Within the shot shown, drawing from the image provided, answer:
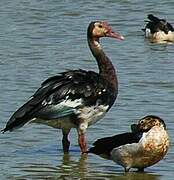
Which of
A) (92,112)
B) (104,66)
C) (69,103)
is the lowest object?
(92,112)

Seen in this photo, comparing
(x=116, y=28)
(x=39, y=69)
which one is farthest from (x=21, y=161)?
(x=116, y=28)

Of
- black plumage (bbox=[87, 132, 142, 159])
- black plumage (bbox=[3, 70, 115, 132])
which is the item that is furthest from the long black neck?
black plumage (bbox=[87, 132, 142, 159])

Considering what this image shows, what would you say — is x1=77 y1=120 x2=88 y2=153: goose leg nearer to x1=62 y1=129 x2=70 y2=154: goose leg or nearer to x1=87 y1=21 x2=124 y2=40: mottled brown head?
x1=62 y1=129 x2=70 y2=154: goose leg

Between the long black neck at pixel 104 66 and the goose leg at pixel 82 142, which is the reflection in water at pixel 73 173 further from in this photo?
the long black neck at pixel 104 66

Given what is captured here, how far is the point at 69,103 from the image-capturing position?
12711 mm

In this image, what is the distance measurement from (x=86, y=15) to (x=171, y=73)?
674 centimetres

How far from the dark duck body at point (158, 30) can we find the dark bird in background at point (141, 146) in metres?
10.9

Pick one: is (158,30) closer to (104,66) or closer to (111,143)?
(104,66)

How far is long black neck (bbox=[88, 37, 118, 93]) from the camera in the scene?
13156 millimetres

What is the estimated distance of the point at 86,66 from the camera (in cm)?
1856

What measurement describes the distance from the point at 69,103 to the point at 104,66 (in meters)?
0.89

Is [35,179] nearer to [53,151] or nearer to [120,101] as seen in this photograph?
[53,151]

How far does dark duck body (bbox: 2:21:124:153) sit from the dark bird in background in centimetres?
104

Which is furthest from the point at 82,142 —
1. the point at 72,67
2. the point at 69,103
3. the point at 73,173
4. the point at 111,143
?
the point at 72,67
